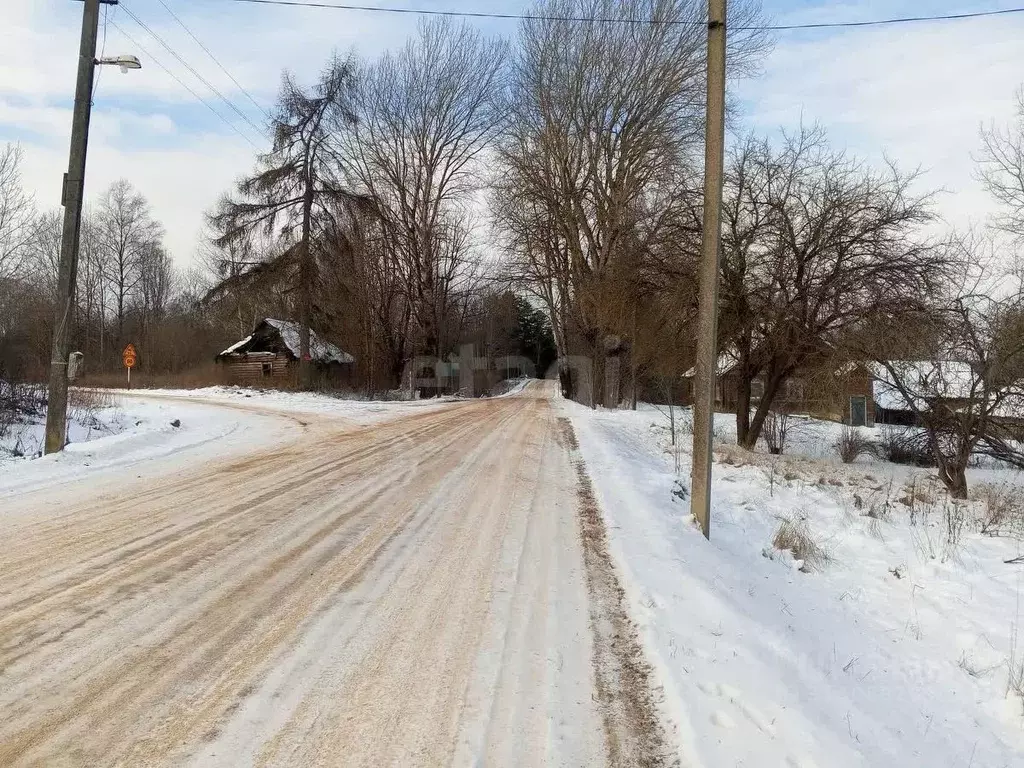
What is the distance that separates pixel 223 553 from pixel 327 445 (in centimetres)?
660

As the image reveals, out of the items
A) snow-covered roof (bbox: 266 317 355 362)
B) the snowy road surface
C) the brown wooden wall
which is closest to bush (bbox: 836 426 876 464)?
the snowy road surface

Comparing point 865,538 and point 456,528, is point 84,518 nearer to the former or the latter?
point 456,528

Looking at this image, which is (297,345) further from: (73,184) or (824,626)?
(824,626)

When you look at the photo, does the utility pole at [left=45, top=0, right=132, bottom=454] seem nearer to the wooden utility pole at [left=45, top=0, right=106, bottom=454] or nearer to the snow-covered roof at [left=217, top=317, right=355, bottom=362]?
the wooden utility pole at [left=45, top=0, right=106, bottom=454]

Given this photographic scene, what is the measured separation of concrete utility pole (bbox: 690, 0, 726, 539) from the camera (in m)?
6.56

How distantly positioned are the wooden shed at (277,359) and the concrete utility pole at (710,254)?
27811 millimetres

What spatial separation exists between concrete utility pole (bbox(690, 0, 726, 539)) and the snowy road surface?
1.45 m

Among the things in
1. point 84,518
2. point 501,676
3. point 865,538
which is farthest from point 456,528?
point 865,538

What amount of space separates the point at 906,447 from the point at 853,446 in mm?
2463

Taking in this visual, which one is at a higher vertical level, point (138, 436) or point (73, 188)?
point (73, 188)

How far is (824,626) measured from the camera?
4820mm

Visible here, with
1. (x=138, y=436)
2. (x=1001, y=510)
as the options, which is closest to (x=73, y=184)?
(x=138, y=436)

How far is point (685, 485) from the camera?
9.16 m

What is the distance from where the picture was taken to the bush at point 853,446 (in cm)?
1775
